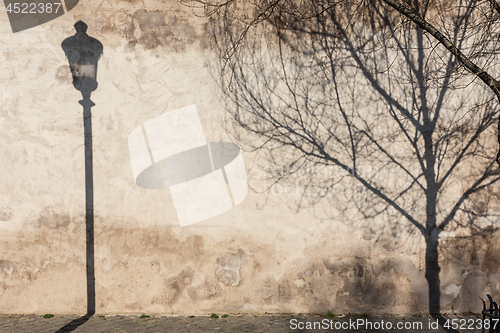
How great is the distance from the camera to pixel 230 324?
5.31 m

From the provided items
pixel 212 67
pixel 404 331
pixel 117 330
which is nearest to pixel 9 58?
pixel 212 67

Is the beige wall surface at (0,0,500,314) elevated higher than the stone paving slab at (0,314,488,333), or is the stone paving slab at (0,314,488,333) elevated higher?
→ the beige wall surface at (0,0,500,314)

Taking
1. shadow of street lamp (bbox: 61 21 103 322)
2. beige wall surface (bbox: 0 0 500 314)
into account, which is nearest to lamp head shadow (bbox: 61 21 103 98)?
shadow of street lamp (bbox: 61 21 103 322)

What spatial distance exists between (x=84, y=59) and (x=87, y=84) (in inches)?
16.9

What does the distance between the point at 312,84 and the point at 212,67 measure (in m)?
1.70

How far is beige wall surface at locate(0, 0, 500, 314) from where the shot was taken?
5723 mm

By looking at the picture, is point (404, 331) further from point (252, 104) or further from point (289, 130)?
point (252, 104)

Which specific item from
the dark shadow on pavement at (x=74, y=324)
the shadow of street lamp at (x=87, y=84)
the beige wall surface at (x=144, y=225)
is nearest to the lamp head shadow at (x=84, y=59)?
the shadow of street lamp at (x=87, y=84)

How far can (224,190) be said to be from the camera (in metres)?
5.77

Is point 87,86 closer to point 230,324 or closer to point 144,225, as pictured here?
point 144,225

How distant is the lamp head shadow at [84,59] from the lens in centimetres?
578

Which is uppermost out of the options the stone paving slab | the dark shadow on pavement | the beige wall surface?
the beige wall surface

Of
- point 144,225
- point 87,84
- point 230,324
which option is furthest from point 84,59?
point 230,324

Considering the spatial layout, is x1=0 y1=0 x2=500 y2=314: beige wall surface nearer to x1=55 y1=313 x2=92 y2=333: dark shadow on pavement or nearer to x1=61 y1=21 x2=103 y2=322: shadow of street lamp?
x1=61 y1=21 x2=103 y2=322: shadow of street lamp
